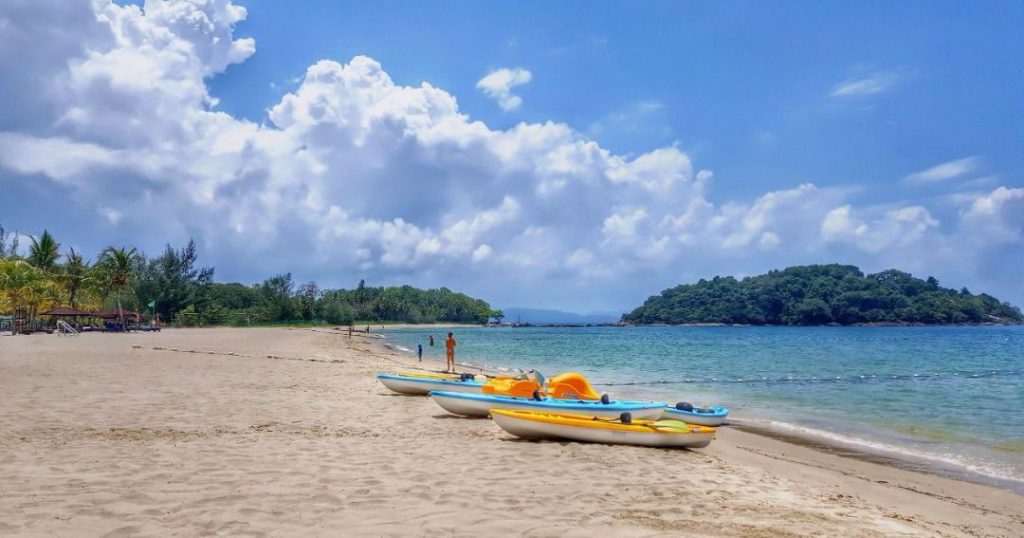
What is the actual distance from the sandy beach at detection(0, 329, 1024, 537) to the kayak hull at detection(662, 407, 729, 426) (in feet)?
2.80

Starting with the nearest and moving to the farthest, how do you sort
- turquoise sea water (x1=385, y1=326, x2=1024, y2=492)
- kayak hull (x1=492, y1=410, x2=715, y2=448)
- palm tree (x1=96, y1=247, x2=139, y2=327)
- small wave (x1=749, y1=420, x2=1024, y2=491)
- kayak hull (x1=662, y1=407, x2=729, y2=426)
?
kayak hull (x1=492, y1=410, x2=715, y2=448), small wave (x1=749, y1=420, x2=1024, y2=491), turquoise sea water (x1=385, y1=326, x2=1024, y2=492), kayak hull (x1=662, y1=407, x2=729, y2=426), palm tree (x1=96, y1=247, x2=139, y2=327)

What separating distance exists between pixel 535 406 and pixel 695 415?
409cm

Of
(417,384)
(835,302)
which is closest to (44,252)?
(417,384)

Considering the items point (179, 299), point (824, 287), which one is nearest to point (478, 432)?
point (179, 299)

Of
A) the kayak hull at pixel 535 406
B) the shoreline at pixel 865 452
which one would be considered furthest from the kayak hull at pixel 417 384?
the shoreline at pixel 865 452

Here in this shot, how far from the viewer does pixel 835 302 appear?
465 feet

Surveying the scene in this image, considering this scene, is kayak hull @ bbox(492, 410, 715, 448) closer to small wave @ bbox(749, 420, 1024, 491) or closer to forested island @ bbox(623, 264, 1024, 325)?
small wave @ bbox(749, 420, 1024, 491)

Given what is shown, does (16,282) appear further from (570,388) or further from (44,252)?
(570,388)

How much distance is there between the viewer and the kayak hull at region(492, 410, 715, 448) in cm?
981

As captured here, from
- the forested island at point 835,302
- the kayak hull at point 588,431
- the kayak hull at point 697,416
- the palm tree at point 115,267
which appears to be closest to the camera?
the kayak hull at point 588,431

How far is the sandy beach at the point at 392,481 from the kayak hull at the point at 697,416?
852mm

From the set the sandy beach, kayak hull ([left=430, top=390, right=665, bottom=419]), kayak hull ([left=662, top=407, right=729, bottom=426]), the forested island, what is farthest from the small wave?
the forested island

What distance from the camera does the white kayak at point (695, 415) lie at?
13039 millimetres

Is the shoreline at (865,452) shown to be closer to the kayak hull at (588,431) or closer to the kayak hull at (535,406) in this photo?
the kayak hull at (535,406)
